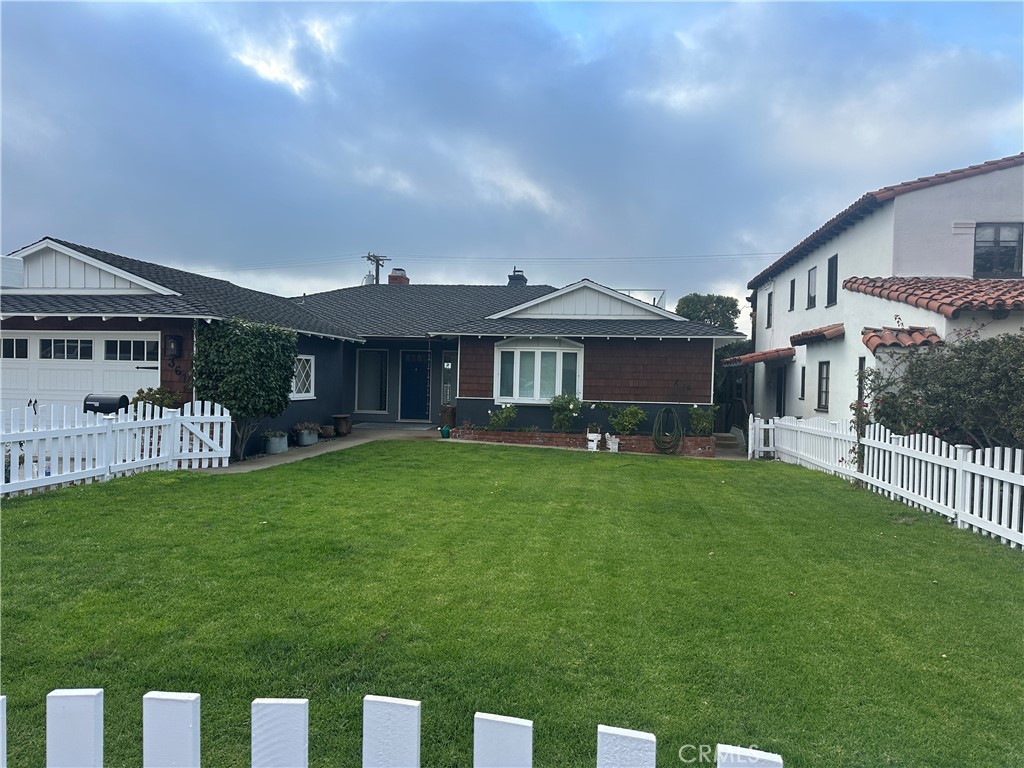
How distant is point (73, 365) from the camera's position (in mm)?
13172

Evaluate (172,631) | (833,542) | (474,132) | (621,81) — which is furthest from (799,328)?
(172,631)

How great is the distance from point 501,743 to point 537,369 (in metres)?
15.2

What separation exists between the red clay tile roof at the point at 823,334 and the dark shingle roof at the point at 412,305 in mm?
8191

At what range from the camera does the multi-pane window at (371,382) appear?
20.5 meters

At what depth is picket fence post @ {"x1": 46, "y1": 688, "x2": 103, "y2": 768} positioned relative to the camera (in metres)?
1.64

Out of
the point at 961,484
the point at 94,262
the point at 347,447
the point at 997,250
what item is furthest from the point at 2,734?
the point at 997,250

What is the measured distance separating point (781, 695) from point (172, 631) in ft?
11.7

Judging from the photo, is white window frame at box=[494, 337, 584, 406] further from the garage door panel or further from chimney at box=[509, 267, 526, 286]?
the garage door panel

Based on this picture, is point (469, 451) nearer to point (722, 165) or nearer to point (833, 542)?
point (833, 542)

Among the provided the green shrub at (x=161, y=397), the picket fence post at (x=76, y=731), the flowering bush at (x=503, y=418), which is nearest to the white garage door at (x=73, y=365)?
the green shrub at (x=161, y=397)

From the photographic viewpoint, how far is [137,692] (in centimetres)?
315

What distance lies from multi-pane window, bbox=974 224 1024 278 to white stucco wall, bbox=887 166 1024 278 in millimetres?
175

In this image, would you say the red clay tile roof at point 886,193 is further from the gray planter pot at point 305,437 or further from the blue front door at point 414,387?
the gray planter pot at point 305,437

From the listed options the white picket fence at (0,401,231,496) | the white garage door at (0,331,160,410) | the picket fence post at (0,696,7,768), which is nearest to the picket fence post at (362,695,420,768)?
the picket fence post at (0,696,7,768)
